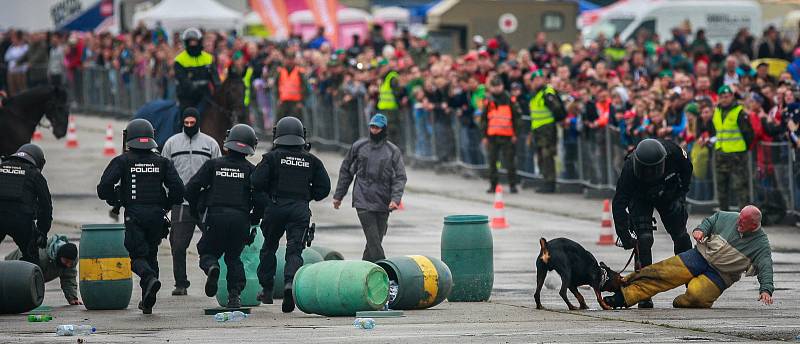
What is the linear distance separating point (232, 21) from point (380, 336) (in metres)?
33.1

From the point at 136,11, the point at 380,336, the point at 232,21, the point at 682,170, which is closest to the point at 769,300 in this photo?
the point at 682,170

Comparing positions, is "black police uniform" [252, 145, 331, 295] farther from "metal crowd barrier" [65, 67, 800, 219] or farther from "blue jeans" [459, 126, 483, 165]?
"blue jeans" [459, 126, 483, 165]

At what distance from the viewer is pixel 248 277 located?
16234 mm

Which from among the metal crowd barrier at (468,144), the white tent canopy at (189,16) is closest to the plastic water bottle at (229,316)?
the metal crowd barrier at (468,144)

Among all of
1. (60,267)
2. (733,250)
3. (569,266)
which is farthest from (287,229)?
(733,250)

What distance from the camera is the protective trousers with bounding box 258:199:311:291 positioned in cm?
1573

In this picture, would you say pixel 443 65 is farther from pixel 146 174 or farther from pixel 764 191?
pixel 146 174

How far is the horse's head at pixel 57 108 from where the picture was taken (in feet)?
85.7

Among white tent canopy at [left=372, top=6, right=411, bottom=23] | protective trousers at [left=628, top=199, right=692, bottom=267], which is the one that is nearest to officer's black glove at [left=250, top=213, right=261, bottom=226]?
→ protective trousers at [left=628, top=199, right=692, bottom=267]

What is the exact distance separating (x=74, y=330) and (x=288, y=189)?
278 cm

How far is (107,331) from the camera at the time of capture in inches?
550

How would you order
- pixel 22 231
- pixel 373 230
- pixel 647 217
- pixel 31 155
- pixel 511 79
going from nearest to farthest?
pixel 647 217 → pixel 22 231 → pixel 31 155 → pixel 373 230 → pixel 511 79

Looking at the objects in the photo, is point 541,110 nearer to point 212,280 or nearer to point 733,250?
point 733,250

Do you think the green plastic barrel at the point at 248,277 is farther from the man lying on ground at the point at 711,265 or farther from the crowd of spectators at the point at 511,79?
the crowd of spectators at the point at 511,79
